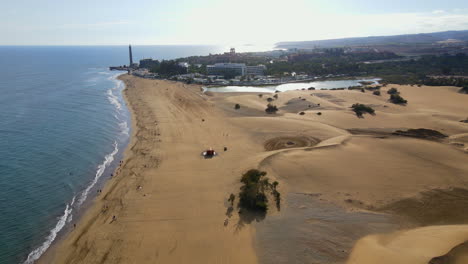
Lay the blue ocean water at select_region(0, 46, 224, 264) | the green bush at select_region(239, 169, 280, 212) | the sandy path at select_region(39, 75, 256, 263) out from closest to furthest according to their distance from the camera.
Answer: the sandy path at select_region(39, 75, 256, 263) → the blue ocean water at select_region(0, 46, 224, 264) → the green bush at select_region(239, 169, 280, 212)

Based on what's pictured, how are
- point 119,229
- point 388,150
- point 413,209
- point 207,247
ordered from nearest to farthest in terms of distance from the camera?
1. point 207,247
2. point 119,229
3. point 413,209
4. point 388,150

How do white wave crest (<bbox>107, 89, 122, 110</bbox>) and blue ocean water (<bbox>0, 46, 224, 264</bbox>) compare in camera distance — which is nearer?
blue ocean water (<bbox>0, 46, 224, 264</bbox>)

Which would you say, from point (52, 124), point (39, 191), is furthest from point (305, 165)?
point (52, 124)

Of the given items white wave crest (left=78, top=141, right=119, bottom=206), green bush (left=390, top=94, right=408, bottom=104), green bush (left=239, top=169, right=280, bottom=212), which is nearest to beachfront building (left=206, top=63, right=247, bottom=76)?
green bush (left=390, top=94, right=408, bottom=104)

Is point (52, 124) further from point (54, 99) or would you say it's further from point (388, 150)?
point (388, 150)

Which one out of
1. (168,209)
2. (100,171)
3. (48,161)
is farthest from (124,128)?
(168,209)

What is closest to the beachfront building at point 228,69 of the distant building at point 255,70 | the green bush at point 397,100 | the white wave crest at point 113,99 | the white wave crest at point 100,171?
the distant building at point 255,70

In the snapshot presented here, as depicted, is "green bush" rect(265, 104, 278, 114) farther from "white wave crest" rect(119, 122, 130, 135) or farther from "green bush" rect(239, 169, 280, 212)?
"green bush" rect(239, 169, 280, 212)
